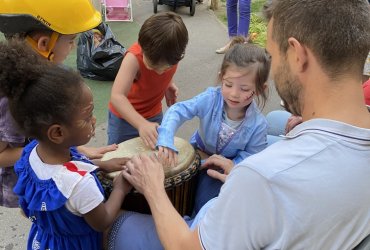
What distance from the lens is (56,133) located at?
5.06ft

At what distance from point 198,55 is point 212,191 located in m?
3.82

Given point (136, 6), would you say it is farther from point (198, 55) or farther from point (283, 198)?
point (283, 198)

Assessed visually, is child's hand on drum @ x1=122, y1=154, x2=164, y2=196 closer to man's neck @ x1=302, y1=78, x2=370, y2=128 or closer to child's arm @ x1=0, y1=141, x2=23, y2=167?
child's arm @ x1=0, y1=141, x2=23, y2=167

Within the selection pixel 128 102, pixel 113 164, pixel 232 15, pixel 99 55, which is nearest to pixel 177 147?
pixel 113 164

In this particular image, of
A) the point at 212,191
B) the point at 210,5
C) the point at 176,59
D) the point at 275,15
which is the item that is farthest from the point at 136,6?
the point at 275,15

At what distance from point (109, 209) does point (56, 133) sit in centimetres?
39

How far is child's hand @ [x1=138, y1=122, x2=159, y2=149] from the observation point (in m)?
2.15

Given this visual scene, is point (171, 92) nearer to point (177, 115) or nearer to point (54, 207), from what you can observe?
point (177, 115)

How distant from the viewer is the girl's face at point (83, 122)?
158 cm

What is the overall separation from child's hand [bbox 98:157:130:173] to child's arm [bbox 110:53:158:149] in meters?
0.25

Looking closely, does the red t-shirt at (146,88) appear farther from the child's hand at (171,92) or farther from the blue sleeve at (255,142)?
the blue sleeve at (255,142)

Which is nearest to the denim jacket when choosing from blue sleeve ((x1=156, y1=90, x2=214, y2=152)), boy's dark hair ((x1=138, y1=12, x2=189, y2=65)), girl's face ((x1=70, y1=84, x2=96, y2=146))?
blue sleeve ((x1=156, y1=90, x2=214, y2=152))

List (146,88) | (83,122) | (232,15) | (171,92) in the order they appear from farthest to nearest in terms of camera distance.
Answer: (232,15)
(171,92)
(146,88)
(83,122)

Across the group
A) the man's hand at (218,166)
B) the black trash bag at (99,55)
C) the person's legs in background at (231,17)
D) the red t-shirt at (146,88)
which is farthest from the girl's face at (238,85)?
the person's legs in background at (231,17)
